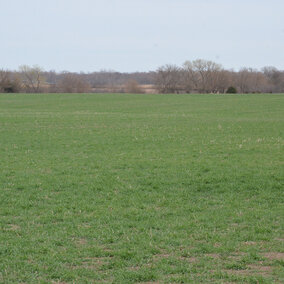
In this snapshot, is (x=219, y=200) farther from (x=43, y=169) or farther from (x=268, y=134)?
(x=268, y=134)

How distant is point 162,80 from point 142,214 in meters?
118

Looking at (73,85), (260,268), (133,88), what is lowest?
(260,268)

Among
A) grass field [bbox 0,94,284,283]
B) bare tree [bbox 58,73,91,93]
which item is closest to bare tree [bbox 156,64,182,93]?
bare tree [bbox 58,73,91,93]

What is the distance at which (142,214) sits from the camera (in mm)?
8773

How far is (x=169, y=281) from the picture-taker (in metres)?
5.75

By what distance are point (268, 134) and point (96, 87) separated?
11024 cm

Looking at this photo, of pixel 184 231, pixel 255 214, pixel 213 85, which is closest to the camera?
pixel 184 231

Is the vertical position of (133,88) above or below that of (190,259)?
above

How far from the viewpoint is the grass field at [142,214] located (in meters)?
6.17

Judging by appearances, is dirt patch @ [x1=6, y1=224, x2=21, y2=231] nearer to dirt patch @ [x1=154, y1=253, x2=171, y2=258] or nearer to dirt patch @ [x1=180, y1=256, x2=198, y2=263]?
dirt patch @ [x1=154, y1=253, x2=171, y2=258]

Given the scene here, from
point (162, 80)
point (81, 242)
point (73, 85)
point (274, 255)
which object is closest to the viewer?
point (274, 255)

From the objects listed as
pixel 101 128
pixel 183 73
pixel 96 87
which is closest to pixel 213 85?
pixel 183 73

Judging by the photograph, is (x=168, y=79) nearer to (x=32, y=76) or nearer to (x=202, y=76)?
(x=202, y=76)

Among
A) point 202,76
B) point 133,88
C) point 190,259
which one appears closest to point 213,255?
point 190,259
